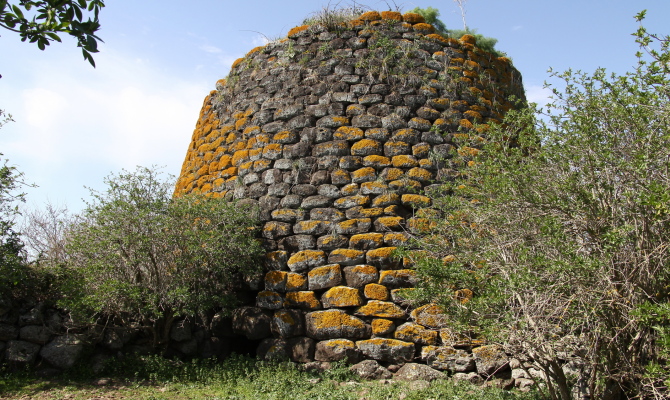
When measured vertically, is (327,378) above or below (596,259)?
below

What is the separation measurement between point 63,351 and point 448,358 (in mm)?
3743

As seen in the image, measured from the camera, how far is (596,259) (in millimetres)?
3379

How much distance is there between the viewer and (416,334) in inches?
199

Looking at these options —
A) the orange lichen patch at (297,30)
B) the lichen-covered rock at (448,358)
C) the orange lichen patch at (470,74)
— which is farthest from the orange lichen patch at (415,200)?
the orange lichen patch at (297,30)

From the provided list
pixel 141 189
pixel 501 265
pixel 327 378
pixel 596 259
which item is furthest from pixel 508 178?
pixel 141 189

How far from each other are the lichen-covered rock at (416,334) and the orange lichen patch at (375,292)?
37 centimetres

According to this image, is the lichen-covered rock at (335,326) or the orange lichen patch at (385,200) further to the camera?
the orange lichen patch at (385,200)

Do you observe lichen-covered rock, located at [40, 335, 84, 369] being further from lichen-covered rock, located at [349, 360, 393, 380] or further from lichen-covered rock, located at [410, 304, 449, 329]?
lichen-covered rock, located at [410, 304, 449, 329]

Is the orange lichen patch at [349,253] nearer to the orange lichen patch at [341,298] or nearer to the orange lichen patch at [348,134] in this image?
the orange lichen patch at [341,298]

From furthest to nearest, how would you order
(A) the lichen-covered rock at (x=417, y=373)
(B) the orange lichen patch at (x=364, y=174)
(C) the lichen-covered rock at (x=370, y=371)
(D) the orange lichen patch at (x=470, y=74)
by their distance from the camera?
(D) the orange lichen patch at (x=470, y=74), (B) the orange lichen patch at (x=364, y=174), (C) the lichen-covered rock at (x=370, y=371), (A) the lichen-covered rock at (x=417, y=373)

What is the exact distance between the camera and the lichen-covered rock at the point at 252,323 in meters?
5.45

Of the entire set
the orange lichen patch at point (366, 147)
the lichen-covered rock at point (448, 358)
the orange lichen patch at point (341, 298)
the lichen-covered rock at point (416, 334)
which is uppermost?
the orange lichen patch at point (366, 147)

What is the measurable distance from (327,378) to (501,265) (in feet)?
6.54

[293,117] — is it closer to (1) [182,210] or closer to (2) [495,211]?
(1) [182,210]
